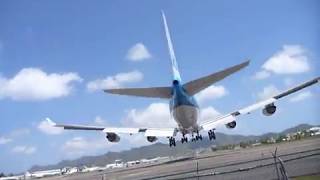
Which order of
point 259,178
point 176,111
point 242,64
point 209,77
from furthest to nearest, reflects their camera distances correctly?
point 176,111 → point 209,77 → point 242,64 → point 259,178

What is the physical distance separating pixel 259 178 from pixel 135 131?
20.2 m

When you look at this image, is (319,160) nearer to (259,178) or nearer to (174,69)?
(259,178)

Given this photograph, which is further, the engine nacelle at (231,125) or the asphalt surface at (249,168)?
the engine nacelle at (231,125)

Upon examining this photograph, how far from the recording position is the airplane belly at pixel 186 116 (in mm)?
41969

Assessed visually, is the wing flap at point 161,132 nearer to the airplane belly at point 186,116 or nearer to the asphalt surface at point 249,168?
the airplane belly at point 186,116

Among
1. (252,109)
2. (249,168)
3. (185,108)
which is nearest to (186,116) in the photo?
(185,108)

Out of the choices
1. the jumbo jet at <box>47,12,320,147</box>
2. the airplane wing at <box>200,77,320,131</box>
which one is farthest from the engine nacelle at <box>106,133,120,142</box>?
the airplane wing at <box>200,77,320,131</box>

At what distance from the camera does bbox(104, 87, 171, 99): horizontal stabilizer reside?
37469 millimetres

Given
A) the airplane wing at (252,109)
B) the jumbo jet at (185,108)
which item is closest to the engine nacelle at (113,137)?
the jumbo jet at (185,108)

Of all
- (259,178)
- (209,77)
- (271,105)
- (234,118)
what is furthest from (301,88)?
(259,178)

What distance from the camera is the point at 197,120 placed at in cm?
4431

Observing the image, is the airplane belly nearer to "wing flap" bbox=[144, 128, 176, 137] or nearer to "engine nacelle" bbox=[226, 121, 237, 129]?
"wing flap" bbox=[144, 128, 176, 137]

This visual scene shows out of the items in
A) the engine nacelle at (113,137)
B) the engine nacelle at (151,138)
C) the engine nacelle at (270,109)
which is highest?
the engine nacelle at (270,109)

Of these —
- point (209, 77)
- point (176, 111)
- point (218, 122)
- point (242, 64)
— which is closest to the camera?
point (242, 64)
